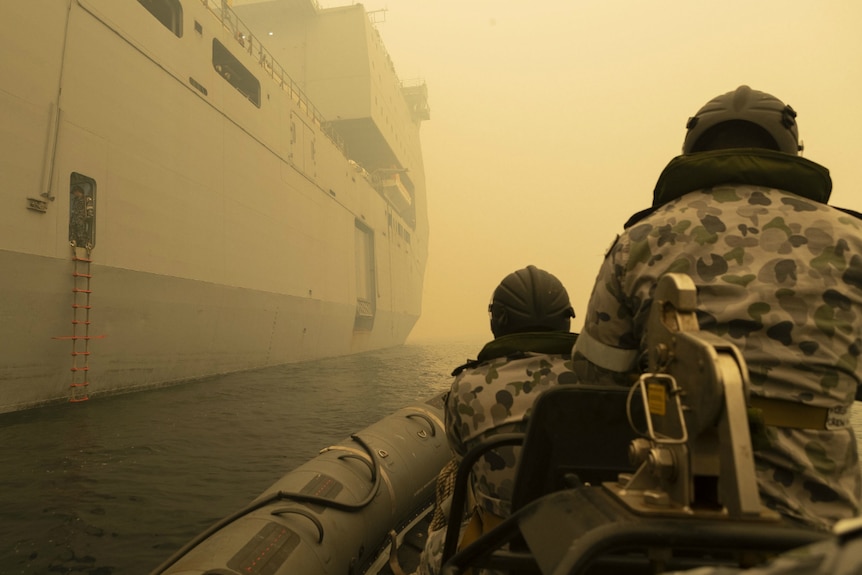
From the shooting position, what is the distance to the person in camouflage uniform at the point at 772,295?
3.61 feet

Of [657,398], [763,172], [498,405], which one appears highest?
[763,172]

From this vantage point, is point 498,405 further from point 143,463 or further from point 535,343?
point 143,463

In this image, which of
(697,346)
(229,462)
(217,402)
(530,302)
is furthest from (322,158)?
(697,346)

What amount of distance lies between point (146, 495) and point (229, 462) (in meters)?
1.20

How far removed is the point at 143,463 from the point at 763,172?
6290 millimetres

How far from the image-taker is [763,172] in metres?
1.31

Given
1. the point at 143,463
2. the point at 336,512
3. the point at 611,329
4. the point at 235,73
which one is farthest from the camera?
the point at 235,73

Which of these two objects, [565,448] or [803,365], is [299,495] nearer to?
[565,448]

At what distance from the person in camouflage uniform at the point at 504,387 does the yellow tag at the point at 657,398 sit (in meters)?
0.80

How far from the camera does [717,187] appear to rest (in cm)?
135

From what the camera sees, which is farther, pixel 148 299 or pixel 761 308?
pixel 148 299

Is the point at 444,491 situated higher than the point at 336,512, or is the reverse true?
the point at 444,491

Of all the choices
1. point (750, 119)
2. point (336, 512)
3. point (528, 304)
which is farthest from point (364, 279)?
point (750, 119)

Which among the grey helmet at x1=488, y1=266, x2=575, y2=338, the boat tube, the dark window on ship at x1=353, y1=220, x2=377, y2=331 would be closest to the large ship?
the dark window on ship at x1=353, y1=220, x2=377, y2=331
